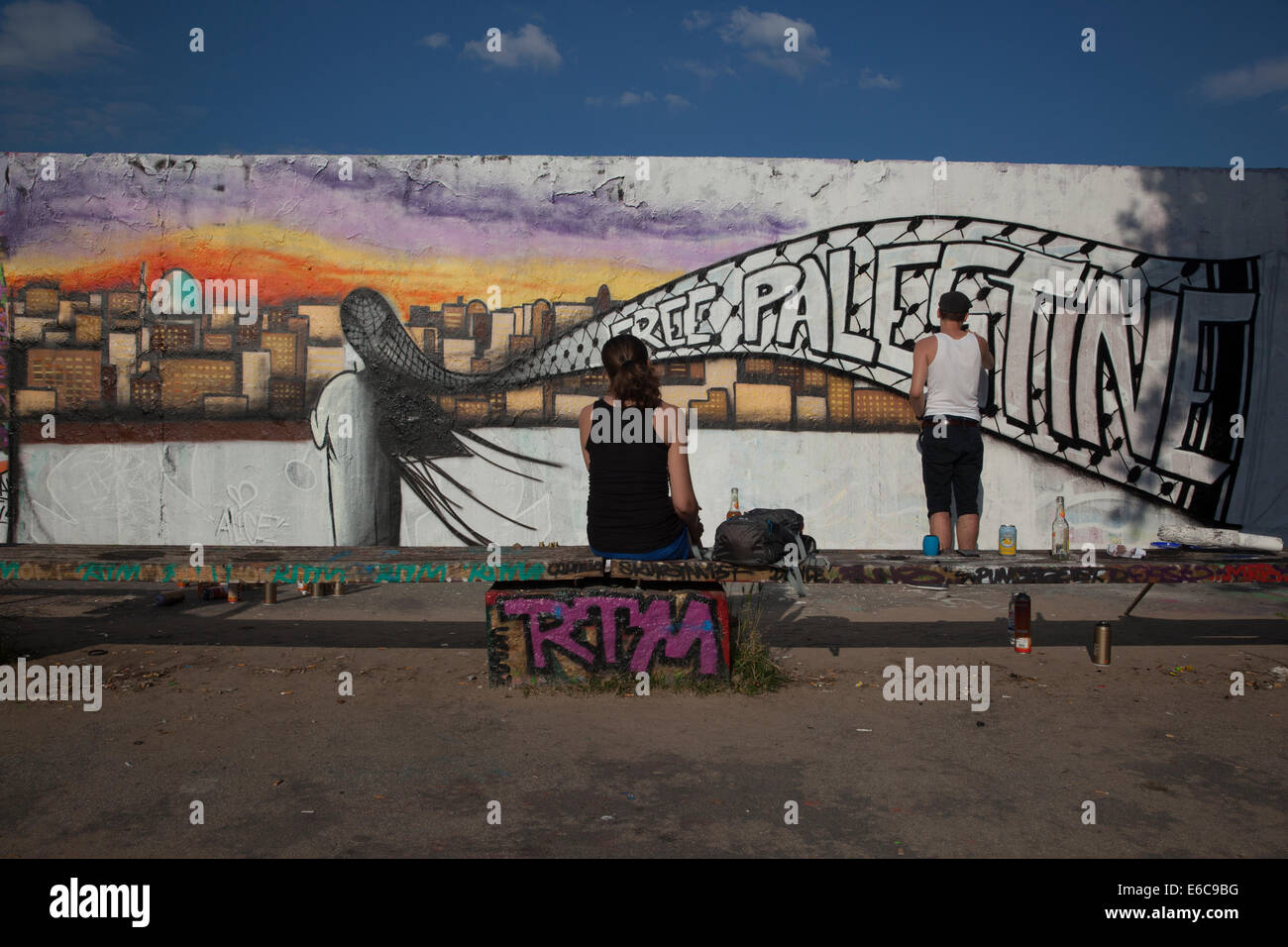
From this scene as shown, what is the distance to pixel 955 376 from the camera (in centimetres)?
543

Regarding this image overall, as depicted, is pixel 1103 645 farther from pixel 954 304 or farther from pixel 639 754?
pixel 639 754

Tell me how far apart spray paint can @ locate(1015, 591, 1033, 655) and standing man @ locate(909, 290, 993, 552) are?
1.44 feet

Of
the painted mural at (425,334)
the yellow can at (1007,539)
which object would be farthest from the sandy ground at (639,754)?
the painted mural at (425,334)

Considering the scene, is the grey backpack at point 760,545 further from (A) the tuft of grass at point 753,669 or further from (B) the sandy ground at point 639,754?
(B) the sandy ground at point 639,754

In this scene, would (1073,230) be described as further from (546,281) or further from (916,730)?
(916,730)

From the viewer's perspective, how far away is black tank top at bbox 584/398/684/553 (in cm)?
427

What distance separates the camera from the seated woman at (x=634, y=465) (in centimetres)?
423

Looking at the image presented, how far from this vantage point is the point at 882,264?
26.0 feet

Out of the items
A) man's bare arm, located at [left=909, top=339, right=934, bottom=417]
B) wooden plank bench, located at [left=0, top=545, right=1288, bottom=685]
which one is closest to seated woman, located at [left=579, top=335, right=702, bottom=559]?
wooden plank bench, located at [left=0, top=545, right=1288, bottom=685]

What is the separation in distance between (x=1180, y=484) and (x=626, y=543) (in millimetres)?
6055

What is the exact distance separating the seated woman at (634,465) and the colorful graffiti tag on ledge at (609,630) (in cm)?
23

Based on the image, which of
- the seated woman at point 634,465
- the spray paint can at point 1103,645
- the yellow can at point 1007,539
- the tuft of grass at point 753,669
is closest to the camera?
the seated woman at point 634,465
